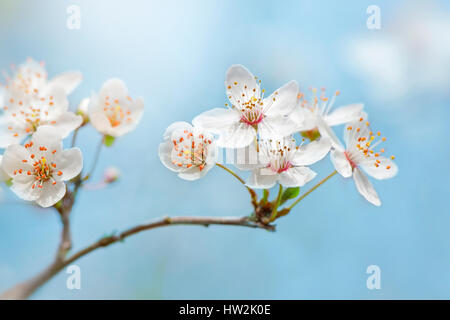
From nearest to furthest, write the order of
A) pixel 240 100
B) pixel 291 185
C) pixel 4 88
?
pixel 291 185 → pixel 240 100 → pixel 4 88

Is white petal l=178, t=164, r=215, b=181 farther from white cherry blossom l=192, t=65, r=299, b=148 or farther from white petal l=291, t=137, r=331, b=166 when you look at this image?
white petal l=291, t=137, r=331, b=166

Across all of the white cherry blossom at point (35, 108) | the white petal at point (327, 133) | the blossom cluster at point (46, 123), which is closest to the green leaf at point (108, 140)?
the blossom cluster at point (46, 123)

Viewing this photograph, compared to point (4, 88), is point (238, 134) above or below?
below

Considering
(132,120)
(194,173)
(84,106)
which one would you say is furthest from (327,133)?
(84,106)

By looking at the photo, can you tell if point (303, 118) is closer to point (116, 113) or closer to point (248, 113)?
point (248, 113)
